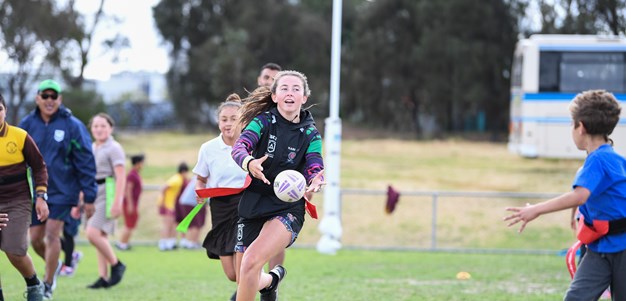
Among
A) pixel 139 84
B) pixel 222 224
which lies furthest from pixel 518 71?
pixel 139 84

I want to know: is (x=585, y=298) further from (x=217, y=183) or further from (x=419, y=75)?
(x=419, y=75)

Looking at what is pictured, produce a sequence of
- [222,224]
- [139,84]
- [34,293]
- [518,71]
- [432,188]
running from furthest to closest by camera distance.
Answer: [139,84], [518,71], [432,188], [34,293], [222,224]

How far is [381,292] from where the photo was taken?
33.9 feet

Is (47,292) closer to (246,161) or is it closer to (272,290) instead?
(272,290)

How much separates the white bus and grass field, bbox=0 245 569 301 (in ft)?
32.0

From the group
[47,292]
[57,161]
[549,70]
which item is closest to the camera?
[47,292]

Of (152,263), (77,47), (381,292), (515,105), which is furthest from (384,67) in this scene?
(381,292)

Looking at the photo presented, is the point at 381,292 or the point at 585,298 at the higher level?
the point at 585,298

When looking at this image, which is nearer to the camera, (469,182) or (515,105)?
(469,182)

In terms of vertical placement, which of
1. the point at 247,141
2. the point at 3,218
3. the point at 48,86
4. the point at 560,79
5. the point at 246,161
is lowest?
the point at 3,218

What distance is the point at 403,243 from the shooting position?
A: 2000cm

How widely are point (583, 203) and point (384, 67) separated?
42.6 metres

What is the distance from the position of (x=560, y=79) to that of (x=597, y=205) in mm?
20635

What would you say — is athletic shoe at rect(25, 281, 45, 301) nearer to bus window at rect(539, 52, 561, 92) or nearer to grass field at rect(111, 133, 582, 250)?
grass field at rect(111, 133, 582, 250)
